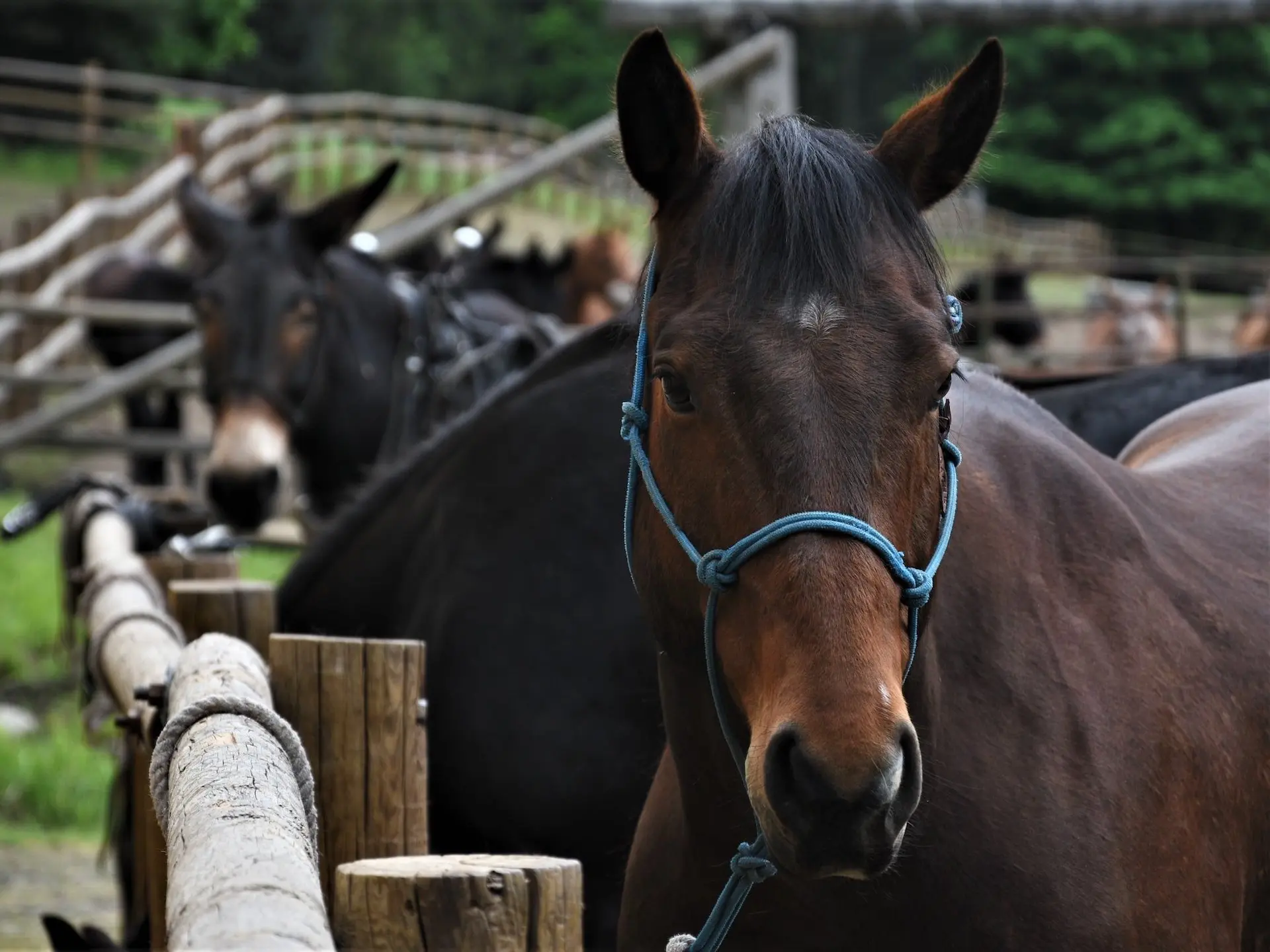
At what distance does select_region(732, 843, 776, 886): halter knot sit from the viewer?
210 centimetres

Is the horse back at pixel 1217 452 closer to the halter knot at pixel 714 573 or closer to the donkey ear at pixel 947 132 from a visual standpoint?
the donkey ear at pixel 947 132

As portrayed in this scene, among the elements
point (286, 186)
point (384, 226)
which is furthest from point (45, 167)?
point (286, 186)

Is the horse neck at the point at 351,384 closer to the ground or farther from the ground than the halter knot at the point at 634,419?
closer to the ground

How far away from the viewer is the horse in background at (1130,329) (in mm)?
14023

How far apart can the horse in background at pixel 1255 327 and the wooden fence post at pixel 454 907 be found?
11.7 meters

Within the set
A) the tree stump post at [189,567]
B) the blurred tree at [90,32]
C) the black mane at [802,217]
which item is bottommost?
the tree stump post at [189,567]

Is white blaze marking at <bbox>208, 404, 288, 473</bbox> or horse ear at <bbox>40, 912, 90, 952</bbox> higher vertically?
white blaze marking at <bbox>208, 404, 288, 473</bbox>

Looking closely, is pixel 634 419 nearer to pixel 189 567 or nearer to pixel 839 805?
pixel 839 805

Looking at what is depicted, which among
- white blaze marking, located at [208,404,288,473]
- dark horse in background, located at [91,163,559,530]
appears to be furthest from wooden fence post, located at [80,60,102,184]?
white blaze marking, located at [208,404,288,473]

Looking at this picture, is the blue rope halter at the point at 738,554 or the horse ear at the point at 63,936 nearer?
the blue rope halter at the point at 738,554

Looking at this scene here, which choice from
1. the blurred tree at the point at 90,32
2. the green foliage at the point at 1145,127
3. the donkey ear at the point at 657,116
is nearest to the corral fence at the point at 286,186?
the donkey ear at the point at 657,116

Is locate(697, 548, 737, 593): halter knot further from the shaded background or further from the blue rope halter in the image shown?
the shaded background

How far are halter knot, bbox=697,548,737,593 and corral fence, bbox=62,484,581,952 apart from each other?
16.0 inches

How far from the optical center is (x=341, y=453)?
6.28 meters
